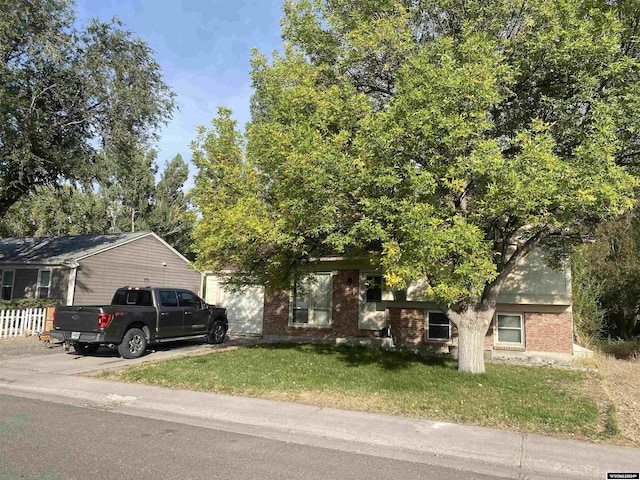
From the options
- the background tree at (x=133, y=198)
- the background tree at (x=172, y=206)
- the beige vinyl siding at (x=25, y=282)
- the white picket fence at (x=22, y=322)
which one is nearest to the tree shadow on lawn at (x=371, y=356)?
the white picket fence at (x=22, y=322)

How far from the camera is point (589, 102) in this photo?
30.1 ft

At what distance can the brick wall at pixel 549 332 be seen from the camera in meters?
13.9

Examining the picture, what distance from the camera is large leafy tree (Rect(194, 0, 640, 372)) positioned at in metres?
7.88

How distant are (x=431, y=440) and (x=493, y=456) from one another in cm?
83

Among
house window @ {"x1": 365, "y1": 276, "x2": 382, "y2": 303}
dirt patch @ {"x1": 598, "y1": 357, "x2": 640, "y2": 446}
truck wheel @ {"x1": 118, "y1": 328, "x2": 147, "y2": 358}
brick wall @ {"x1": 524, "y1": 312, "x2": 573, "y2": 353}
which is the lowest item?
dirt patch @ {"x1": 598, "y1": 357, "x2": 640, "y2": 446}

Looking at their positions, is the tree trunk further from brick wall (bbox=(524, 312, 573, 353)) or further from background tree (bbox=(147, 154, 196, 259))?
background tree (bbox=(147, 154, 196, 259))

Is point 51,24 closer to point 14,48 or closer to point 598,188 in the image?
point 14,48

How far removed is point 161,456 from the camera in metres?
5.38

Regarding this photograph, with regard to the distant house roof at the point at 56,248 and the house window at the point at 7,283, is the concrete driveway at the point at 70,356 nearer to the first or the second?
the distant house roof at the point at 56,248

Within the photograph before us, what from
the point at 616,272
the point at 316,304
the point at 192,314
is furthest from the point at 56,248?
the point at 616,272

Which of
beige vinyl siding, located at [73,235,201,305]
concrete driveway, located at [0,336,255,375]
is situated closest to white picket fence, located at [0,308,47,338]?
concrete driveway, located at [0,336,255,375]

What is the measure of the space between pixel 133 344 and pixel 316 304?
7005mm

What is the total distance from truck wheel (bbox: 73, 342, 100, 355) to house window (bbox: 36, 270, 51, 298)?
34.3ft

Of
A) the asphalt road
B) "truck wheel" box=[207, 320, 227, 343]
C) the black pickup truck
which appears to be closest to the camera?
the asphalt road
